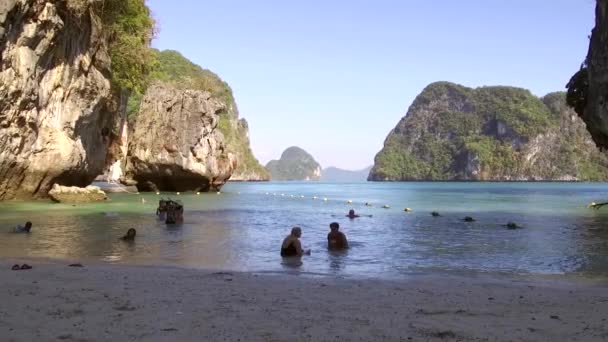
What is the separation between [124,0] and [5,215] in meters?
22.5

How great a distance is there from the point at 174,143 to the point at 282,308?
4648 cm

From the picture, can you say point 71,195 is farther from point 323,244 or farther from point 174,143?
point 323,244

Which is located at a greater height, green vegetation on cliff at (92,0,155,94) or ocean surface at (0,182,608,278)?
green vegetation on cliff at (92,0,155,94)

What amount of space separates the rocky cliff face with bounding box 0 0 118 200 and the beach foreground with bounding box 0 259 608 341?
21636mm

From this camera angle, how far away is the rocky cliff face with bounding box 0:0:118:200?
91.5ft

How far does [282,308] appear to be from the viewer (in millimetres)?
7082

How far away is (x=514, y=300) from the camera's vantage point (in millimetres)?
7973

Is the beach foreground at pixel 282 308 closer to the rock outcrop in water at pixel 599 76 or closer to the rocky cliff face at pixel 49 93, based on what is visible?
the rock outcrop in water at pixel 599 76

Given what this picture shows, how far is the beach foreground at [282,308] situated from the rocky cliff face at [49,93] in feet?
71.0

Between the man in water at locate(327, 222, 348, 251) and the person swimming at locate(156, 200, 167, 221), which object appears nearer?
the man in water at locate(327, 222, 348, 251)

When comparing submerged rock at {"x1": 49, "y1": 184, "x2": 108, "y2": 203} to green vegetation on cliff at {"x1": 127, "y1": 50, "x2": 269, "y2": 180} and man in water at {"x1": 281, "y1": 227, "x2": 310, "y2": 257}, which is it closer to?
green vegetation on cliff at {"x1": 127, "y1": 50, "x2": 269, "y2": 180}

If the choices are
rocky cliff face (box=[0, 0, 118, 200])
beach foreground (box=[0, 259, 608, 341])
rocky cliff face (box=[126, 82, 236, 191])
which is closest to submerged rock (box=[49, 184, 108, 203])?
rocky cliff face (box=[0, 0, 118, 200])

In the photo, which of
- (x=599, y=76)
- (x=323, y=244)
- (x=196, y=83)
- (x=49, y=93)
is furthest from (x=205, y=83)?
(x=323, y=244)

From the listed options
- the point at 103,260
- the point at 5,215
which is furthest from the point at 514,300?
the point at 5,215
